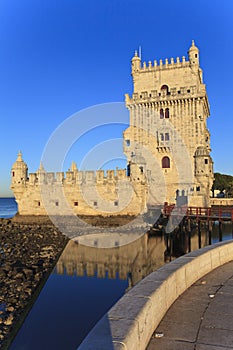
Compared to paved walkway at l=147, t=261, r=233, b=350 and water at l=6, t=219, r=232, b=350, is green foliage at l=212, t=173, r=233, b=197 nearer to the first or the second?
water at l=6, t=219, r=232, b=350

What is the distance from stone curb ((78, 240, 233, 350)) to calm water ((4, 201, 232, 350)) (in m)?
4.29

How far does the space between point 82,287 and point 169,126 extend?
24651 mm

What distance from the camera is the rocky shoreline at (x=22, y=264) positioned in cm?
872

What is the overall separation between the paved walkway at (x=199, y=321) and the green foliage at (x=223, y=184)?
49303 millimetres

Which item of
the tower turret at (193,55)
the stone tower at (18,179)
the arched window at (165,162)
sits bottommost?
the stone tower at (18,179)

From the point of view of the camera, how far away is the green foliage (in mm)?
53953

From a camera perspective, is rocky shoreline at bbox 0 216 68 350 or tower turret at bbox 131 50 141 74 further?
tower turret at bbox 131 50 141 74

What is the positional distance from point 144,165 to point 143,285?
1165 inches

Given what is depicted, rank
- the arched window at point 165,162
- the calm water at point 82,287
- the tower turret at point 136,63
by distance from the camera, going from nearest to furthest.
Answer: the calm water at point 82,287, the arched window at point 165,162, the tower turret at point 136,63

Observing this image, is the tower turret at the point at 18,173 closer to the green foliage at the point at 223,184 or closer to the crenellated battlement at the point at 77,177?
the crenellated battlement at the point at 77,177

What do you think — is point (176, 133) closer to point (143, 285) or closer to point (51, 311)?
point (51, 311)

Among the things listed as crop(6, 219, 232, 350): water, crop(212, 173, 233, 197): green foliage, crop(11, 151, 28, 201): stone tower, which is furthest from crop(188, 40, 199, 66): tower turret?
crop(212, 173, 233, 197): green foliage

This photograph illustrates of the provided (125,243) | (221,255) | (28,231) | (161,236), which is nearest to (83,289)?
(221,255)

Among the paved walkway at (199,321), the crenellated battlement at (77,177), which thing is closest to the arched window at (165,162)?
the crenellated battlement at (77,177)
